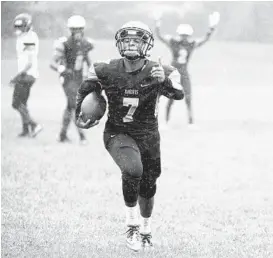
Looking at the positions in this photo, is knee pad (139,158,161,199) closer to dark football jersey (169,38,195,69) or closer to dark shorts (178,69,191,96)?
dark football jersey (169,38,195,69)

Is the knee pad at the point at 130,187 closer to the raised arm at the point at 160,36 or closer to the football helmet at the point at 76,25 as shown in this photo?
the raised arm at the point at 160,36

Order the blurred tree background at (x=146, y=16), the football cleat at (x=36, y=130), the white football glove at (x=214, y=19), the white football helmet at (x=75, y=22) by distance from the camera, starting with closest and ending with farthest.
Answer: the white football glove at (x=214, y=19), the blurred tree background at (x=146, y=16), the white football helmet at (x=75, y=22), the football cleat at (x=36, y=130)

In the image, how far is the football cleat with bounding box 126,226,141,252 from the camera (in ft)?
9.63

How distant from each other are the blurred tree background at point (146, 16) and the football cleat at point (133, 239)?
1967mm

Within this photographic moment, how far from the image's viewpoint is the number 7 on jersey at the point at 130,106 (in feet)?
9.20

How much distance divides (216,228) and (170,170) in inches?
38.9

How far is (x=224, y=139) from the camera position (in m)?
4.59

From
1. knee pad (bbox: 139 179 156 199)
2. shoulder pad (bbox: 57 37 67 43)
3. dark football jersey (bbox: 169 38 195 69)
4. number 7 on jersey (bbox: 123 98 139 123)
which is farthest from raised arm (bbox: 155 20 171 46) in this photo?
knee pad (bbox: 139 179 156 199)

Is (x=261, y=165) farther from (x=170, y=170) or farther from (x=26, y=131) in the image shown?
(x=26, y=131)

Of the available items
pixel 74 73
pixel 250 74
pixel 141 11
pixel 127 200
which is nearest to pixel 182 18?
Result: pixel 141 11

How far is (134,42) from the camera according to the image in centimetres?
277

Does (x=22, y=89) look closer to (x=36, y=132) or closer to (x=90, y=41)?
(x=36, y=132)

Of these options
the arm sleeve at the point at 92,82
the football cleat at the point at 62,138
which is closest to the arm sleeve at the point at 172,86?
the arm sleeve at the point at 92,82

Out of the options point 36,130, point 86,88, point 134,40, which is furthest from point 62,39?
point 134,40
